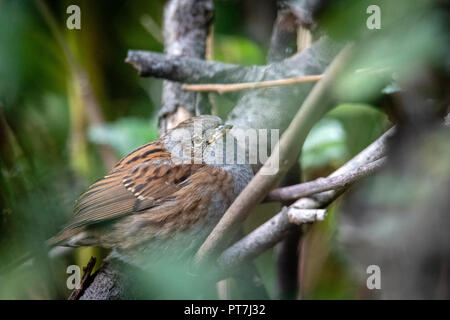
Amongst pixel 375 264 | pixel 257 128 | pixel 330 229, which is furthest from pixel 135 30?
pixel 375 264

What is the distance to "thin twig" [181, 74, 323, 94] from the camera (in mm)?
1152

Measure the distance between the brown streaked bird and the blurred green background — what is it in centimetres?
14

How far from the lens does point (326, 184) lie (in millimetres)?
961

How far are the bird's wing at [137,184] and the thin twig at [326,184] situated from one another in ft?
0.72

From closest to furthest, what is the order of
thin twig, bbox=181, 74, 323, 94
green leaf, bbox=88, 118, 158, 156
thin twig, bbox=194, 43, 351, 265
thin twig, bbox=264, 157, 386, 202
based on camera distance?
thin twig, bbox=194, 43, 351, 265 < thin twig, bbox=264, 157, 386, 202 < thin twig, bbox=181, 74, 323, 94 < green leaf, bbox=88, 118, 158, 156

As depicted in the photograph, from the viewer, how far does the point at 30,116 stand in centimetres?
156

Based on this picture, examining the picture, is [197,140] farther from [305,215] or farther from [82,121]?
[82,121]

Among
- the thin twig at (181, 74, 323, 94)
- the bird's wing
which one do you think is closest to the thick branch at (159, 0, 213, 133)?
the thin twig at (181, 74, 323, 94)

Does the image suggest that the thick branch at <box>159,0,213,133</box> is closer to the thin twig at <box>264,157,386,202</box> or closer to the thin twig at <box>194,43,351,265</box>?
the thin twig at <box>264,157,386,202</box>

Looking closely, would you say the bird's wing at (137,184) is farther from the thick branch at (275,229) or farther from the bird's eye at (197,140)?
the thick branch at (275,229)

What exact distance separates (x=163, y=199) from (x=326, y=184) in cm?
41

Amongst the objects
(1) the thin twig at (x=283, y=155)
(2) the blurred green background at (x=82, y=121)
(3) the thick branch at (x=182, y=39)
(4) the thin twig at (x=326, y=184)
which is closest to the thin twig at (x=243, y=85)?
(3) the thick branch at (x=182, y=39)

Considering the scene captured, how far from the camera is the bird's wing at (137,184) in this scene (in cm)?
111

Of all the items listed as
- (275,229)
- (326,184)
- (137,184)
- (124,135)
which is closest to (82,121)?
(124,135)
